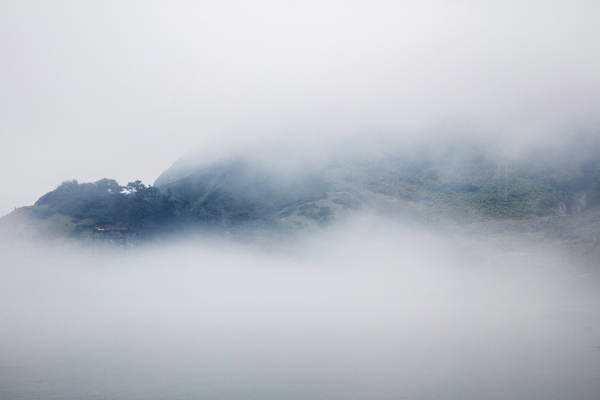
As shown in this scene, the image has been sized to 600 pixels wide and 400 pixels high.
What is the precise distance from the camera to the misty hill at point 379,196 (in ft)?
291

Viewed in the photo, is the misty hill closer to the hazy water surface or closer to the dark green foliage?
the dark green foliage

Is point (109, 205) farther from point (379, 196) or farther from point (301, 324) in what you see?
point (301, 324)

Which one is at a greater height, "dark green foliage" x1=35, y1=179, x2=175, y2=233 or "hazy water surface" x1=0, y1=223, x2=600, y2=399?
"dark green foliage" x1=35, y1=179, x2=175, y2=233

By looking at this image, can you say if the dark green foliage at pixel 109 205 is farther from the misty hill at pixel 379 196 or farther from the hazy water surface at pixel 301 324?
the hazy water surface at pixel 301 324

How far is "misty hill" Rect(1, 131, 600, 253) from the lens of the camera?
88562mm

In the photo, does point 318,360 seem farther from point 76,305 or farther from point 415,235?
point 415,235

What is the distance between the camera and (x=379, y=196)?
10475 cm

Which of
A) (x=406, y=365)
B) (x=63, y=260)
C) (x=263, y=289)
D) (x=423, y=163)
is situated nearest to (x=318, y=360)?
(x=406, y=365)

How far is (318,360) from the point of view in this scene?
28766 mm

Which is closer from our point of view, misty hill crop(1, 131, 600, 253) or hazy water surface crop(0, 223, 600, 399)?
hazy water surface crop(0, 223, 600, 399)

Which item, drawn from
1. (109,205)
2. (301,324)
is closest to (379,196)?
(109,205)

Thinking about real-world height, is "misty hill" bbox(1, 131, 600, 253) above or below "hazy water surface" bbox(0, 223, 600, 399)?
above

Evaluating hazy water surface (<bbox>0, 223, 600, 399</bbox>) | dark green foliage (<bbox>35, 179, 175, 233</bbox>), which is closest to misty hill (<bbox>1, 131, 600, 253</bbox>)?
dark green foliage (<bbox>35, 179, 175, 233</bbox>)

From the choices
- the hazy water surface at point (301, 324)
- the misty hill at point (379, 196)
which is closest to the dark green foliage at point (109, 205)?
the misty hill at point (379, 196)
